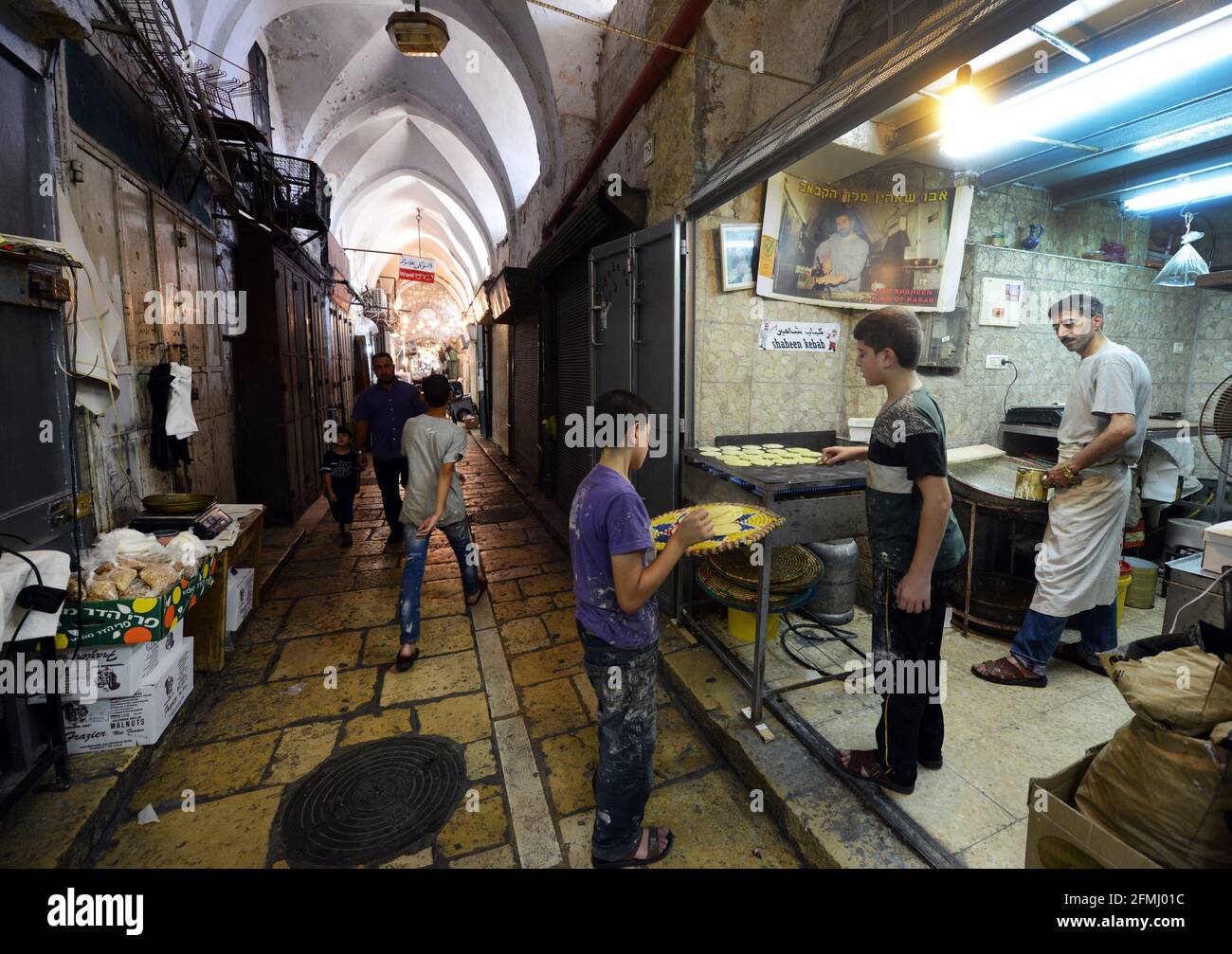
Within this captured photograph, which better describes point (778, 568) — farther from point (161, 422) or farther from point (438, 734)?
point (161, 422)

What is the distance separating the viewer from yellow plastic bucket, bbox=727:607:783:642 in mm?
4027

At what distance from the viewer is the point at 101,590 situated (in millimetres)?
2773

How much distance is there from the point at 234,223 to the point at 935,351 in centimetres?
835

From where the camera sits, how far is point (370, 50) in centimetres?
930

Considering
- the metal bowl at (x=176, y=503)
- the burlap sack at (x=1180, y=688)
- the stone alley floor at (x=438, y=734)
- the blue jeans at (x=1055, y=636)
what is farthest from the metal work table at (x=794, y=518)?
the metal bowl at (x=176, y=503)

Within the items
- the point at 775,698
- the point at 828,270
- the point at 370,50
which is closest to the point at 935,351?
the point at 828,270

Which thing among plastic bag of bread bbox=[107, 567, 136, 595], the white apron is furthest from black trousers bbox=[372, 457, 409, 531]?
the white apron

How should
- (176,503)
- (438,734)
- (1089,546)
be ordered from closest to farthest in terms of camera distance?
(438,734) < (1089,546) < (176,503)

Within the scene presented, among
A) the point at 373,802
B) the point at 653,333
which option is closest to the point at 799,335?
the point at 653,333

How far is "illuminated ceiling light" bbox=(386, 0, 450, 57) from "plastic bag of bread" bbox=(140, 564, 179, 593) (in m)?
4.77

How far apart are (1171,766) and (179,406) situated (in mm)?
6116

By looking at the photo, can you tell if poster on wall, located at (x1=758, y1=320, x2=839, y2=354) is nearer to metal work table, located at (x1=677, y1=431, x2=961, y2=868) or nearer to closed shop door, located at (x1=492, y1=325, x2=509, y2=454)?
metal work table, located at (x1=677, y1=431, x2=961, y2=868)

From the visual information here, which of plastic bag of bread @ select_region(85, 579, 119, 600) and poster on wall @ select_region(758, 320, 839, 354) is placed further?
poster on wall @ select_region(758, 320, 839, 354)
